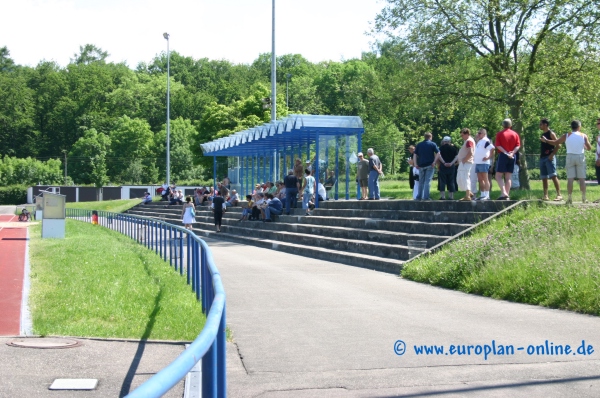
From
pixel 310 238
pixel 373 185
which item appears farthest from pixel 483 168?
pixel 373 185

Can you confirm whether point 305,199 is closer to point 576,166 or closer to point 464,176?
point 464,176

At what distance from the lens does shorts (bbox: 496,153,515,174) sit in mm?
16984

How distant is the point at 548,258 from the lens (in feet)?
38.8

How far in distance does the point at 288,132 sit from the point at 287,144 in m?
4.81

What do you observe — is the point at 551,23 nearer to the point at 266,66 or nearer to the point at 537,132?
the point at 537,132

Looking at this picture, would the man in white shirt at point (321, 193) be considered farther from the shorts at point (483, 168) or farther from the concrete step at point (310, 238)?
the shorts at point (483, 168)

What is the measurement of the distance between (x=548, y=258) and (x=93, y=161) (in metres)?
91.8

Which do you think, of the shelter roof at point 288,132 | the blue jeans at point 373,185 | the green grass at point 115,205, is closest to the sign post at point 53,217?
the shelter roof at point 288,132

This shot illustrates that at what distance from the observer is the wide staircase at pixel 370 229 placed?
1691 cm

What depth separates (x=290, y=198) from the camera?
27578 millimetres

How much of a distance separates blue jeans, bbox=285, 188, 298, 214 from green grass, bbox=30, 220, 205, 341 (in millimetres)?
8518

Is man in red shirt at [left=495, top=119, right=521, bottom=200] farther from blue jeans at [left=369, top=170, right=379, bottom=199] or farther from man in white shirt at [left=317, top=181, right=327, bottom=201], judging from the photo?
man in white shirt at [left=317, top=181, right=327, bottom=201]

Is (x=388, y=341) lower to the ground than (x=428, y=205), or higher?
lower

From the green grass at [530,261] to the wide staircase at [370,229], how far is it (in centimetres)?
147
